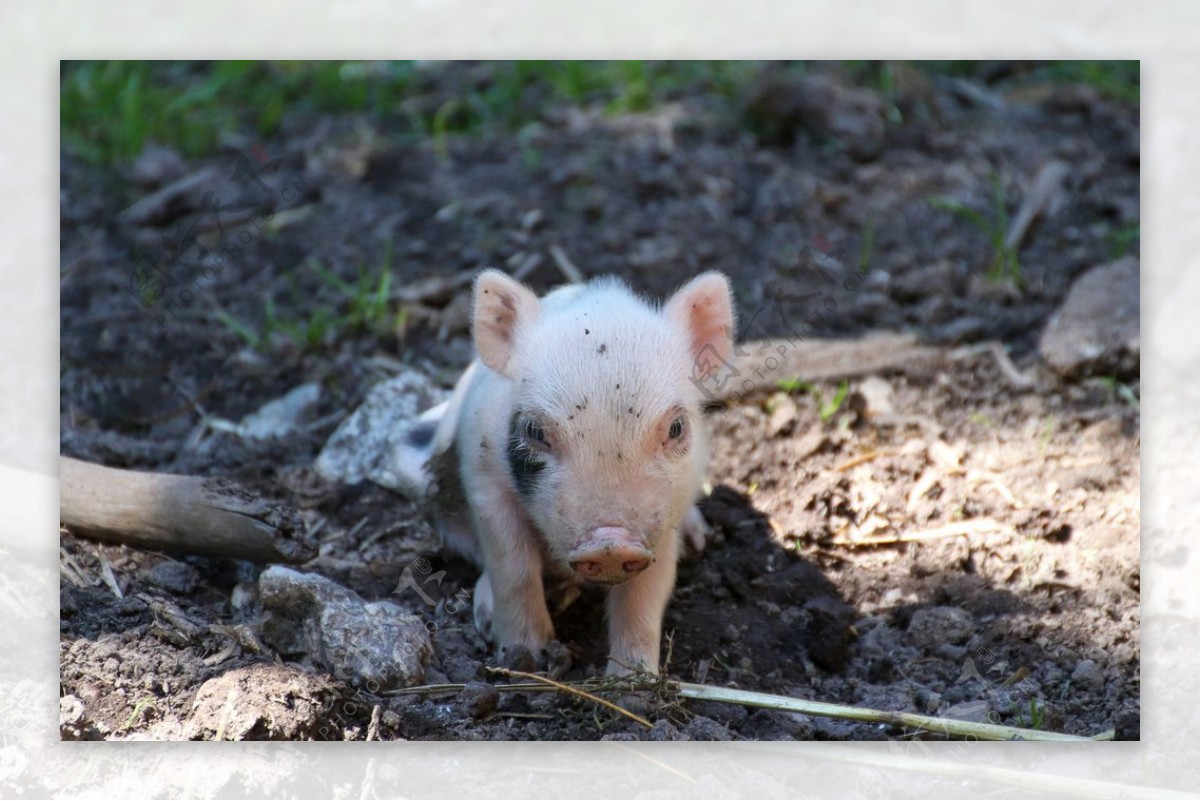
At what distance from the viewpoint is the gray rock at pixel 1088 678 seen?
2.72m

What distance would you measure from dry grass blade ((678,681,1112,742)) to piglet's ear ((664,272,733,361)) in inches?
25.6

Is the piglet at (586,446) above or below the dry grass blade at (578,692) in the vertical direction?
above

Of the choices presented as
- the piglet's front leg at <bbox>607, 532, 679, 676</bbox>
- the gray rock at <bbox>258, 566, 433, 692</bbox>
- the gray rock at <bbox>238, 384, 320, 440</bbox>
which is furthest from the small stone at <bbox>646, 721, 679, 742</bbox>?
the gray rock at <bbox>238, 384, 320, 440</bbox>

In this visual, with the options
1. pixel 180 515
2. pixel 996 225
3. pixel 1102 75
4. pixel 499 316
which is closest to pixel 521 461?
pixel 499 316

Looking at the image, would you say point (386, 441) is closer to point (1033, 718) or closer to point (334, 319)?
point (334, 319)

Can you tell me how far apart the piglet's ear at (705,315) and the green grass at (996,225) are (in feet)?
4.28

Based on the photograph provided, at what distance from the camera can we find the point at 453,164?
4125 mm

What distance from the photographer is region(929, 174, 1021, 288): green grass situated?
379 cm

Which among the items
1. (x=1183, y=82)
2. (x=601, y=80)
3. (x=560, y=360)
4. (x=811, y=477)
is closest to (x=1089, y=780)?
(x=811, y=477)

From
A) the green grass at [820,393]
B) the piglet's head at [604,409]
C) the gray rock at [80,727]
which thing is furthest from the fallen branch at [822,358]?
the gray rock at [80,727]

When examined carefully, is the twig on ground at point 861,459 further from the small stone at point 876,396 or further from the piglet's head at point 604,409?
the piglet's head at point 604,409

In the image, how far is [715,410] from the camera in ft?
11.3

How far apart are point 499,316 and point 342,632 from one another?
67 centimetres

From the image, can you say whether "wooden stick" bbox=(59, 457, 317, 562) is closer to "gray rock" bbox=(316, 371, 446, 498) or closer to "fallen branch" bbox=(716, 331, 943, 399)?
"gray rock" bbox=(316, 371, 446, 498)
